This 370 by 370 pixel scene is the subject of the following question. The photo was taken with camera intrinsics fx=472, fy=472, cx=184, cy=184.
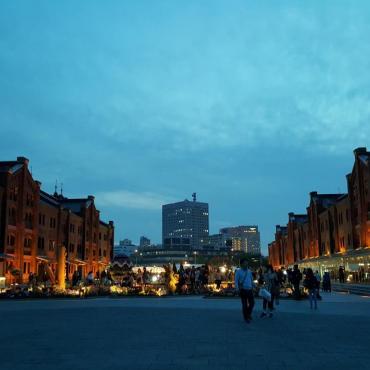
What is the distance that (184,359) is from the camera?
26.6ft

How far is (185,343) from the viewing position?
9.91 m

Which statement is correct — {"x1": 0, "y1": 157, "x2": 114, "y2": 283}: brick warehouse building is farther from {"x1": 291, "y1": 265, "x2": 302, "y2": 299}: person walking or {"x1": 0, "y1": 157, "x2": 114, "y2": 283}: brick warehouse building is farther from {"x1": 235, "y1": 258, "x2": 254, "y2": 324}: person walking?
{"x1": 235, "y1": 258, "x2": 254, "y2": 324}: person walking

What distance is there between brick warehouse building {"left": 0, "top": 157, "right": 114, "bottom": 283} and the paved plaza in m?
27.8

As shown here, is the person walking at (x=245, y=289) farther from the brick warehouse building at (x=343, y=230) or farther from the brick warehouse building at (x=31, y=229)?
the brick warehouse building at (x=343, y=230)

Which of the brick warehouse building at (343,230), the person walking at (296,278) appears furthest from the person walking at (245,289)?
the brick warehouse building at (343,230)

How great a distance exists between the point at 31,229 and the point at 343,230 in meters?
35.7

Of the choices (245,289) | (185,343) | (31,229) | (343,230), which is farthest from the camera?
(343,230)

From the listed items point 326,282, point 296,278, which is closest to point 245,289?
point 296,278

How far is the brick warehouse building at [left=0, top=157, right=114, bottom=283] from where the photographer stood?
149 feet

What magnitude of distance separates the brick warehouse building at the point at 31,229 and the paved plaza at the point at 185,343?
27821 mm

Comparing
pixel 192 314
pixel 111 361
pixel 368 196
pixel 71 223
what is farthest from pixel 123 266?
pixel 111 361

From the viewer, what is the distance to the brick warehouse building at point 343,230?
1877 inches

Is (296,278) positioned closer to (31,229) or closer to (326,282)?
(326,282)

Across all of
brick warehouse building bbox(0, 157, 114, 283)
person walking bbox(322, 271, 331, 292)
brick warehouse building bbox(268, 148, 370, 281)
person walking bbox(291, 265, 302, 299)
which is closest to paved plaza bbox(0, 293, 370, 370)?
person walking bbox(291, 265, 302, 299)
